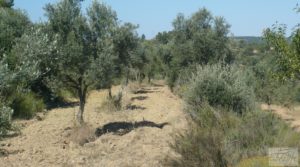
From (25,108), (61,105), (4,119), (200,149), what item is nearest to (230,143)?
(200,149)

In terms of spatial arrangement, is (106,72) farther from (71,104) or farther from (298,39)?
(71,104)

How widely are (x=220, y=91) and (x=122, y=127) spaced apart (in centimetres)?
534

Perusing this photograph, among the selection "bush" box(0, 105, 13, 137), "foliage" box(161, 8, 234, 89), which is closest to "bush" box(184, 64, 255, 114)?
"bush" box(0, 105, 13, 137)

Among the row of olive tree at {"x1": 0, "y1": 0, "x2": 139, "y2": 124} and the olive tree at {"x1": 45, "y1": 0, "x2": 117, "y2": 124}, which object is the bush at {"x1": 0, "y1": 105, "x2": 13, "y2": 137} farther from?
the olive tree at {"x1": 45, "y1": 0, "x2": 117, "y2": 124}

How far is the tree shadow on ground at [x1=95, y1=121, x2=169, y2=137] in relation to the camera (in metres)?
18.3

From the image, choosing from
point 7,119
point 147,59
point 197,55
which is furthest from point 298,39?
point 147,59

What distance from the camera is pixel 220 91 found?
1592 centimetres

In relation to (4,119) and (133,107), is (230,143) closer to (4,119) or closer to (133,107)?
(4,119)

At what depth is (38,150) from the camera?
588 inches

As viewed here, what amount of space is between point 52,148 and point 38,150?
0.54 metres

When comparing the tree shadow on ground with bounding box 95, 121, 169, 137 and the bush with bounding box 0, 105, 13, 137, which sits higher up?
the bush with bounding box 0, 105, 13, 137

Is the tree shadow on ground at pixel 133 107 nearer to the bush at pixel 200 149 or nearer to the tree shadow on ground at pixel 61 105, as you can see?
the tree shadow on ground at pixel 61 105

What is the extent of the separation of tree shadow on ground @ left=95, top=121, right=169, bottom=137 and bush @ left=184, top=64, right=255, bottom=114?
127 inches

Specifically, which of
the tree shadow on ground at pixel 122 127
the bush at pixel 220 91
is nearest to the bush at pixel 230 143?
the bush at pixel 220 91
